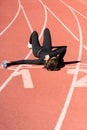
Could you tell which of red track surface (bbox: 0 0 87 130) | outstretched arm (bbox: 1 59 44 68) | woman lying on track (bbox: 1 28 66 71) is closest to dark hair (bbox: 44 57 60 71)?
woman lying on track (bbox: 1 28 66 71)

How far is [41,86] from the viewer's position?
→ 1116 cm

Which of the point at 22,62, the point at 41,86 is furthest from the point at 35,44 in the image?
the point at 41,86

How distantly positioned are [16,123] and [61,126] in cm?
89

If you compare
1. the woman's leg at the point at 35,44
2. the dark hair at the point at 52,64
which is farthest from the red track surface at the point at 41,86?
the woman's leg at the point at 35,44

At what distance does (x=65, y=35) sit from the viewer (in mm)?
18938

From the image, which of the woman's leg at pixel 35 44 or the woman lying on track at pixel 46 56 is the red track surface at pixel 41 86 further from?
the woman's leg at pixel 35 44

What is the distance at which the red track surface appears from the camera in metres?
8.84

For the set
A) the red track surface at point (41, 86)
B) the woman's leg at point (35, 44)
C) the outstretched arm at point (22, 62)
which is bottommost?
the red track surface at point (41, 86)

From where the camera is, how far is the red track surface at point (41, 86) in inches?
348

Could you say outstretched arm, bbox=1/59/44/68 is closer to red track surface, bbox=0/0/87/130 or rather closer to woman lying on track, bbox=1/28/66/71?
woman lying on track, bbox=1/28/66/71

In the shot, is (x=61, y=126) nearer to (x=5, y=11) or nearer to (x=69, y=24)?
(x=69, y=24)

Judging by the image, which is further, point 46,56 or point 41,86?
point 46,56

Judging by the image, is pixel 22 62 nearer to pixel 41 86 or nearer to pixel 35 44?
pixel 35 44

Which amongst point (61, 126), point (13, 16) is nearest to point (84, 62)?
point (61, 126)
